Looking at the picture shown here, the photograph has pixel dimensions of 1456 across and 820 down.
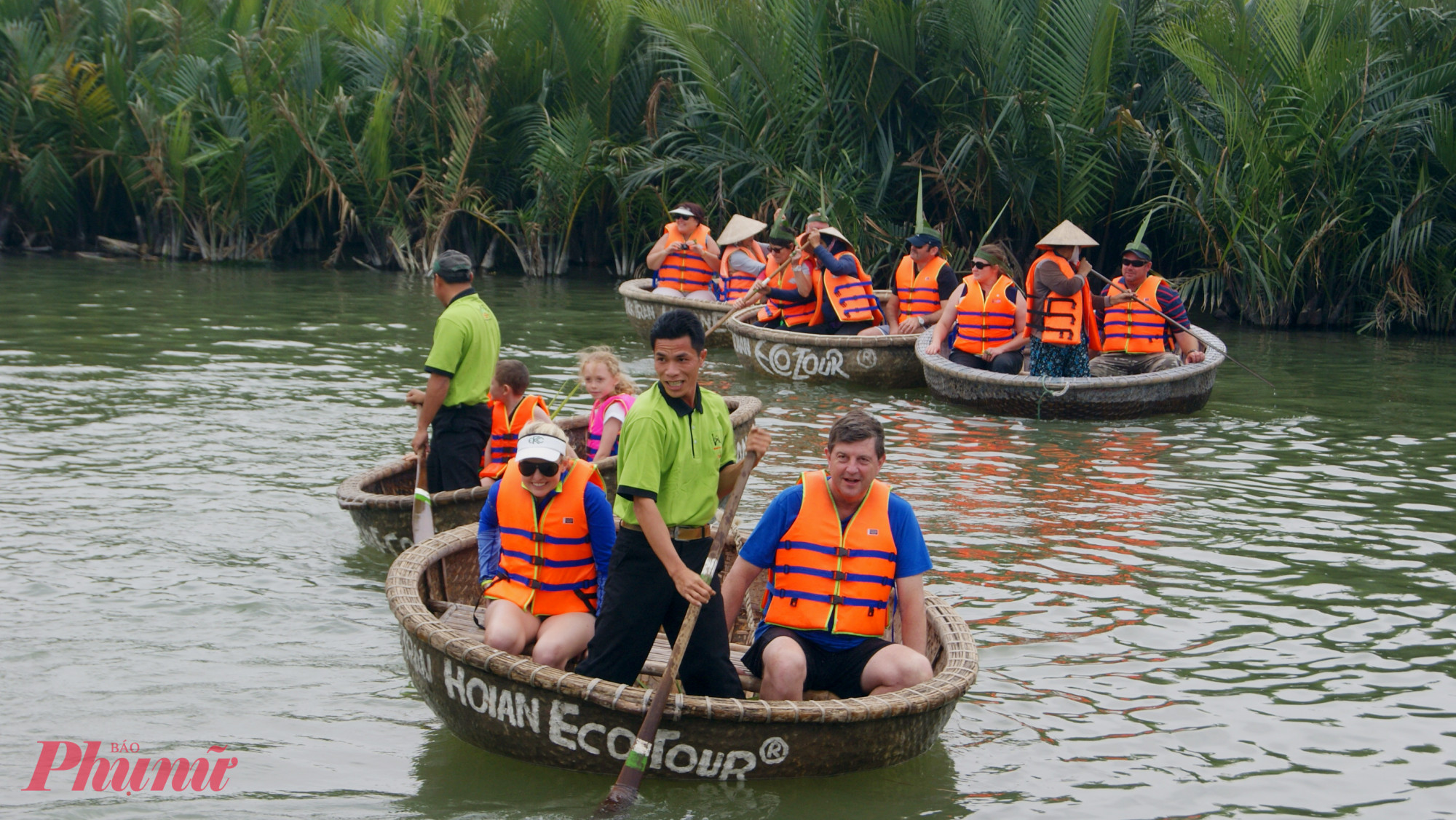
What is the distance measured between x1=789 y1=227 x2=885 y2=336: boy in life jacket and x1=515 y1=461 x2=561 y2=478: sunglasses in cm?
789

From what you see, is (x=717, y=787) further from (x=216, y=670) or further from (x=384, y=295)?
(x=384, y=295)

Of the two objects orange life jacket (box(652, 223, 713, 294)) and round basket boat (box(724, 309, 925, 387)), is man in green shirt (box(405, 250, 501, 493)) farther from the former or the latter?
orange life jacket (box(652, 223, 713, 294))

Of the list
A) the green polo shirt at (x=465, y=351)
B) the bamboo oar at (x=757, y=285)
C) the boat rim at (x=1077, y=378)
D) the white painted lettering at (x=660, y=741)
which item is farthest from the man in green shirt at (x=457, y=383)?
the bamboo oar at (x=757, y=285)

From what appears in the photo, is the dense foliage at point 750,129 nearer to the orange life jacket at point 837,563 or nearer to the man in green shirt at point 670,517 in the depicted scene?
the orange life jacket at point 837,563

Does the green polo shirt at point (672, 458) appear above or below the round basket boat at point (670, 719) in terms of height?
above

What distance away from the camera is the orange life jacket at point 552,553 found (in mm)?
5348

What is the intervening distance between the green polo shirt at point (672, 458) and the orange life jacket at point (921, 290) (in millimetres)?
8794

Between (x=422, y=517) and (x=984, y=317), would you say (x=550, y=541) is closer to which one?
(x=422, y=517)

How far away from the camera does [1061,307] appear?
37.6 feet

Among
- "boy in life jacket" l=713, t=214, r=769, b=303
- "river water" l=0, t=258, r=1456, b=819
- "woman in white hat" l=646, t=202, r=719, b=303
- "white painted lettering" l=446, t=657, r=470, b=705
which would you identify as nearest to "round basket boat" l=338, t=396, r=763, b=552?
"river water" l=0, t=258, r=1456, b=819

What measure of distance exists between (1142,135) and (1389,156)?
2603 mm

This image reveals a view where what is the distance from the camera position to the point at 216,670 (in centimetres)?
570

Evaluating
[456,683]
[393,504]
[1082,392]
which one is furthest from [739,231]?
[456,683]

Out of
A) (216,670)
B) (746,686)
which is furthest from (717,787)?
(216,670)
